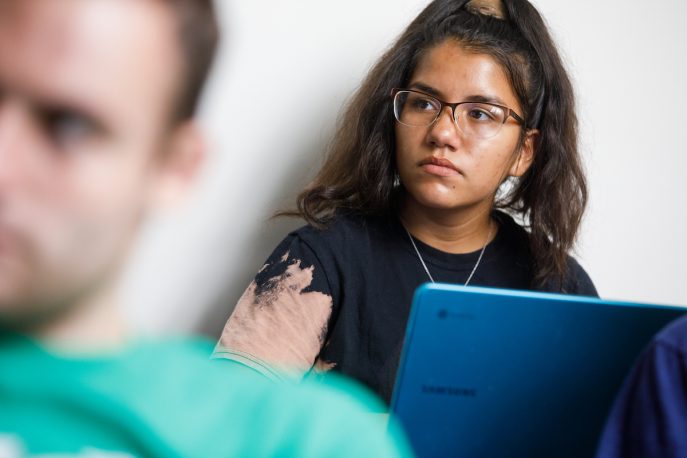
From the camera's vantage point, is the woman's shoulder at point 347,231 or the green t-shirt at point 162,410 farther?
the woman's shoulder at point 347,231

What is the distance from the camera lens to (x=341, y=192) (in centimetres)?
145

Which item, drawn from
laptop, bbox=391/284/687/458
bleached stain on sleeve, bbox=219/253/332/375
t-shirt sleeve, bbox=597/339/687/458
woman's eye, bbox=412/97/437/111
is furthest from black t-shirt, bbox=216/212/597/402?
t-shirt sleeve, bbox=597/339/687/458

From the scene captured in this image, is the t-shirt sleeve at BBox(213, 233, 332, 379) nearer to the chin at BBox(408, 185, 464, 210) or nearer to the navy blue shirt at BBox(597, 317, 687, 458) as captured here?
the chin at BBox(408, 185, 464, 210)

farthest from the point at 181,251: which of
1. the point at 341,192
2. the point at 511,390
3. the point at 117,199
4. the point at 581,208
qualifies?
the point at 117,199

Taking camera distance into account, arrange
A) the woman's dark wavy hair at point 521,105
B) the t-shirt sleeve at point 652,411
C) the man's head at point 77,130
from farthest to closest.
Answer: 1. the woman's dark wavy hair at point 521,105
2. the t-shirt sleeve at point 652,411
3. the man's head at point 77,130

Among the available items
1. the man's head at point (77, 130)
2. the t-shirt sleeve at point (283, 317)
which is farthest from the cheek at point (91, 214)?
the t-shirt sleeve at point (283, 317)

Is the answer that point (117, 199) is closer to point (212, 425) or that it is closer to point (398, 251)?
point (212, 425)

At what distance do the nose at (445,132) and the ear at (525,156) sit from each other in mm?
188

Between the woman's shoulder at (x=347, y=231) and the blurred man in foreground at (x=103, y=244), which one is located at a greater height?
the blurred man in foreground at (x=103, y=244)

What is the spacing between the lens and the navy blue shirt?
0.76 meters

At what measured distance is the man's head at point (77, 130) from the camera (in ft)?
1.37

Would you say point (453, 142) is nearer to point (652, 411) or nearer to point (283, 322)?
point (283, 322)

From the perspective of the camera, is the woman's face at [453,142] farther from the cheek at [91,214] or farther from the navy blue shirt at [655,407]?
the cheek at [91,214]

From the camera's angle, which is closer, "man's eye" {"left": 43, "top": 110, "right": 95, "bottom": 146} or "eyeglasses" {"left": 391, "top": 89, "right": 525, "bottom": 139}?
"man's eye" {"left": 43, "top": 110, "right": 95, "bottom": 146}
